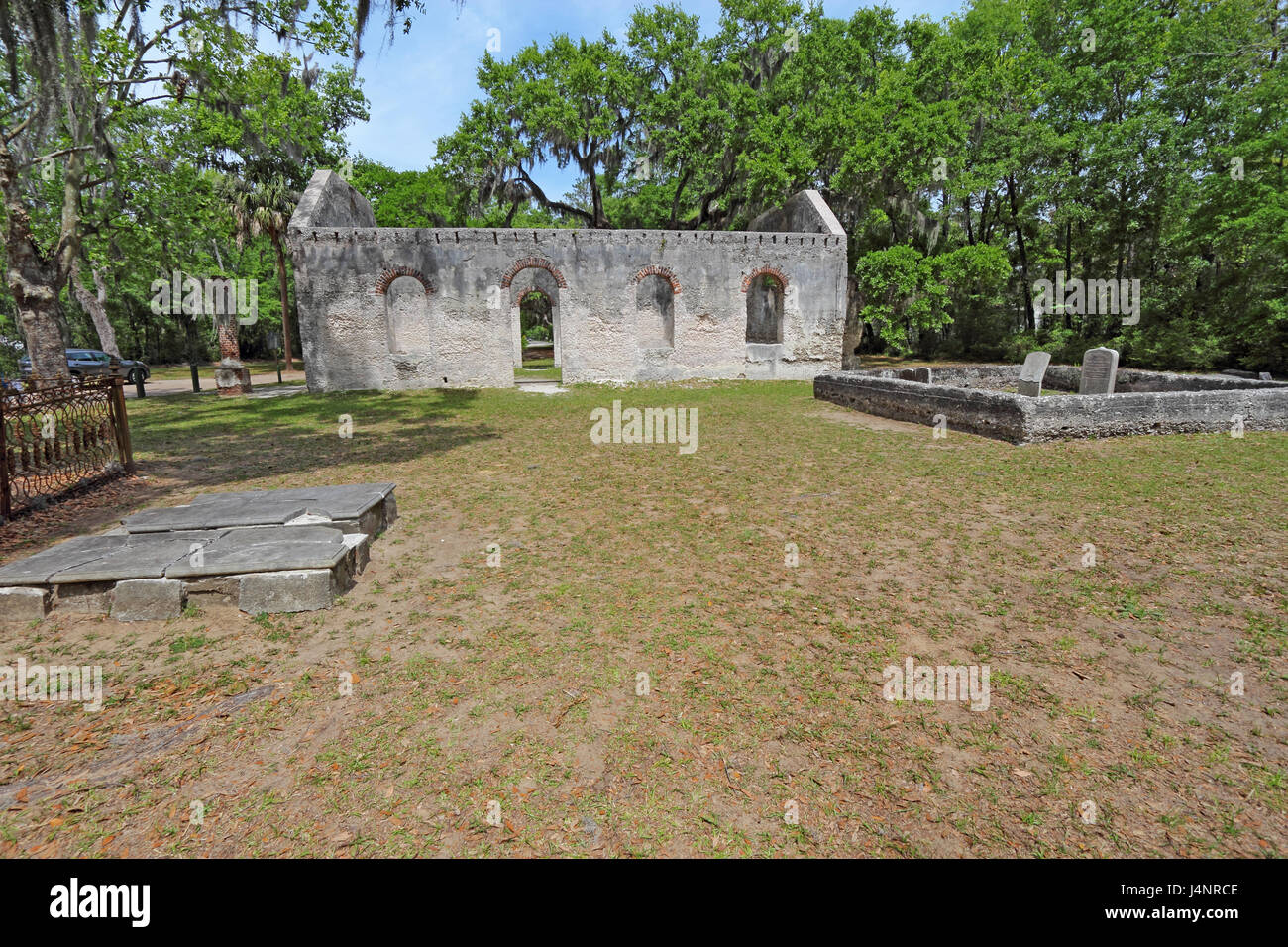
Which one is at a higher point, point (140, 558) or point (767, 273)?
point (767, 273)

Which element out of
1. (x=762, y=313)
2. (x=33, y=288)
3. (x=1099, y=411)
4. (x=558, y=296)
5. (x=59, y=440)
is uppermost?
(x=762, y=313)

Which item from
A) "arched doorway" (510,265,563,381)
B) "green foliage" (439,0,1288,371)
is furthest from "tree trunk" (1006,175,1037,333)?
"arched doorway" (510,265,563,381)

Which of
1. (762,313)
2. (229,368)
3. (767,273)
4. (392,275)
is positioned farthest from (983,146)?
(229,368)

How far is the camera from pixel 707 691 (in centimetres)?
360

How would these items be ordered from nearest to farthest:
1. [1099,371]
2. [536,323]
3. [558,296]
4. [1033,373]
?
[1099,371]
[1033,373]
[558,296]
[536,323]

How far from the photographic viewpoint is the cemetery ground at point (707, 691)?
8.56 ft

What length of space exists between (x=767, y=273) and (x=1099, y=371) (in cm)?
1029

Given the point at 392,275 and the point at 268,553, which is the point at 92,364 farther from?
the point at 268,553

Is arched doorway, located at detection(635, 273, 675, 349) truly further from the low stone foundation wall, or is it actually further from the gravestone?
the low stone foundation wall

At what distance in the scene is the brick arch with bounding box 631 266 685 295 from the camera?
1928cm

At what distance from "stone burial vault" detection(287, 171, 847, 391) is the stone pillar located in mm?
2895

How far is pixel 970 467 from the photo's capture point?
28.6 ft

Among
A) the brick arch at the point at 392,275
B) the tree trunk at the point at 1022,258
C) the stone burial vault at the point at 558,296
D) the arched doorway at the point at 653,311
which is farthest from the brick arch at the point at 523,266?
the tree trunk at the point at 1022,258
